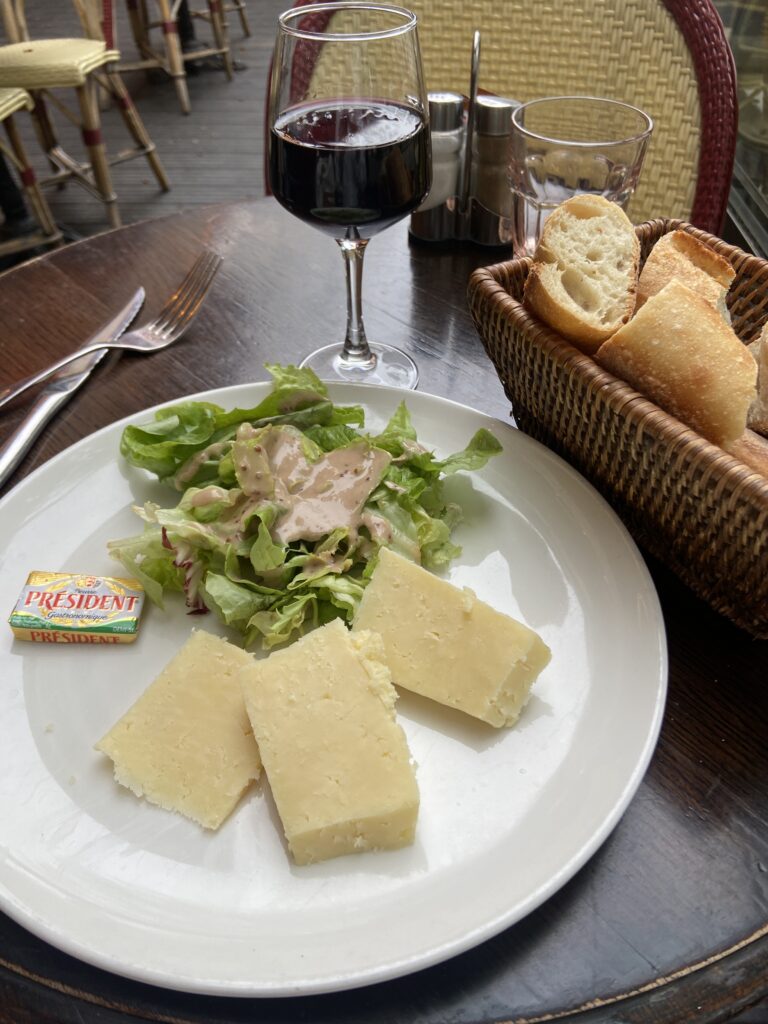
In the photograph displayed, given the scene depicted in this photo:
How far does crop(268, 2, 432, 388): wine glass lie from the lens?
107cm

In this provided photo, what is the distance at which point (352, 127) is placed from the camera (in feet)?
3.57

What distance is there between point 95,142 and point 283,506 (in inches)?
148

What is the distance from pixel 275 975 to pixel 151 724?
0.86ft

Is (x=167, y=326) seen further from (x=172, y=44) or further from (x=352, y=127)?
(x=172, y=44)

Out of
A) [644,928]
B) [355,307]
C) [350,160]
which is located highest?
[350,160]

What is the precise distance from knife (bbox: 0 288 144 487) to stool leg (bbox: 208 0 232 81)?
5.33m

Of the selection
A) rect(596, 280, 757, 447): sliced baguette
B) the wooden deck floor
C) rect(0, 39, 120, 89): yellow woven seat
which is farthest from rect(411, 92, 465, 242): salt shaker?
rect(0, 39, 120, 89): yellow woven seat

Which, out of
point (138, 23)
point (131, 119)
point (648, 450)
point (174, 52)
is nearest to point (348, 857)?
point (648, 450)

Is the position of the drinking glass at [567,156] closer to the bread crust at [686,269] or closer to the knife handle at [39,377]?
the bread crust at [686,269]

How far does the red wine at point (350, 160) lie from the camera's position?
1.07 metres

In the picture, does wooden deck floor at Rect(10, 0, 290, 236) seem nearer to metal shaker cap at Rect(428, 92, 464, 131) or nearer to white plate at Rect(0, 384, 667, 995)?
metal shaker cap at Rect(428, 92, 464, 131)

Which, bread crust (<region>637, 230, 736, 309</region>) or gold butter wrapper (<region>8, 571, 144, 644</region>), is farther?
bread crust (<region>637, 230, 736, 309</region>)

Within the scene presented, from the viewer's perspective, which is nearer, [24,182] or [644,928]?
[644,928]

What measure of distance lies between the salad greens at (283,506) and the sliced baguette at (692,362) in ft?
0.72
